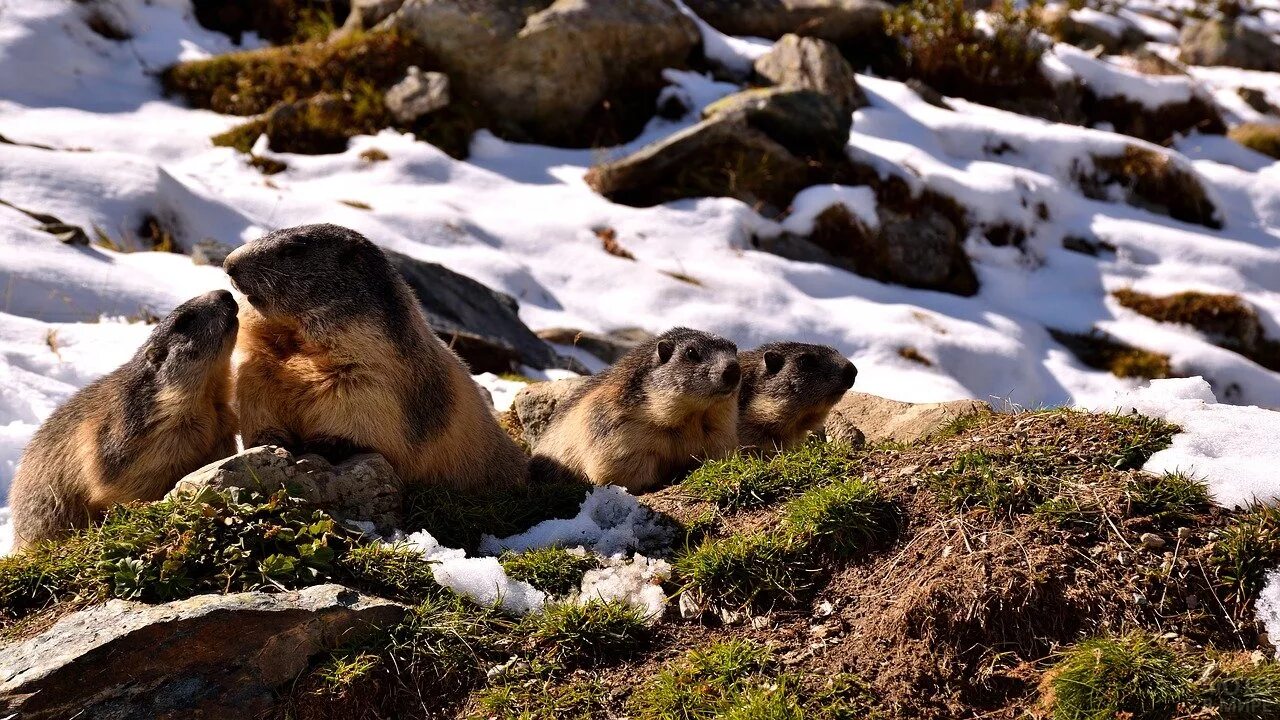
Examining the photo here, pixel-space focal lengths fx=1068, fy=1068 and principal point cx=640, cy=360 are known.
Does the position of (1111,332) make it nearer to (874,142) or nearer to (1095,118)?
(874,142)

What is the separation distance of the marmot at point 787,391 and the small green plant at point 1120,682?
539cm

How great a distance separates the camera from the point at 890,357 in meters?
17.8

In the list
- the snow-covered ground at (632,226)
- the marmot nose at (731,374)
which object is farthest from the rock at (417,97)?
the marmot nose at (731,374)

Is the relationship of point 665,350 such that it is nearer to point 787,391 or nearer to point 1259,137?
point 787,391

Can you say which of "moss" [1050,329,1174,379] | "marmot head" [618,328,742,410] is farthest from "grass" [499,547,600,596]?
"moss" [1050,329,1174,379]

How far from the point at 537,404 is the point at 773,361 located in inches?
110

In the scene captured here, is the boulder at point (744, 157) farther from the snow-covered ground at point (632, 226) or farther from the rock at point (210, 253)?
the rock at point (210, 253)

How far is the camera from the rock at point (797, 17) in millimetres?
26984

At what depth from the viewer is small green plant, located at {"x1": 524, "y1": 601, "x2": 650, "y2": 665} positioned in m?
6.45

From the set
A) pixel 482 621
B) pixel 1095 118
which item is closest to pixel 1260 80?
pixel 1095 118

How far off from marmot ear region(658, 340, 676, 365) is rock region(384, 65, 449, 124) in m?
13.5

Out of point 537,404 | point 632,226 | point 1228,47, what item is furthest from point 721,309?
point 1228,47

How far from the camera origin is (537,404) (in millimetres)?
12359

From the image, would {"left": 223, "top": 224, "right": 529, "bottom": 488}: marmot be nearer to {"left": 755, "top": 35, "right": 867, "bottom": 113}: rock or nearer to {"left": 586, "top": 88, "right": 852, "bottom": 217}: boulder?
{"left": 586, "top": 88, "right": 852, "bottom": 217}: boulder
